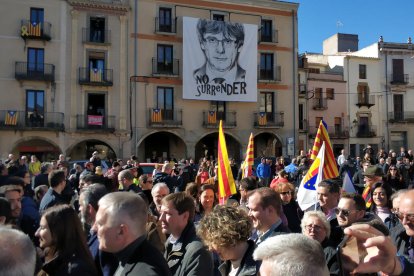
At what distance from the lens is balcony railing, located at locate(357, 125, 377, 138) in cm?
3653

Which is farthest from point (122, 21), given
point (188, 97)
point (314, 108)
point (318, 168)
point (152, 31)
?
point (318, 168)

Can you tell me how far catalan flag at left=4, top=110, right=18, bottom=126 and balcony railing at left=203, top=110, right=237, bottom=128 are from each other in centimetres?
1099

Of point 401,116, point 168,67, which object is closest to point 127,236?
point 168,67

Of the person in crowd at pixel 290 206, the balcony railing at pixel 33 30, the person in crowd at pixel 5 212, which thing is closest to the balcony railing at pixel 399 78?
the balcony railing at pixel 33 30

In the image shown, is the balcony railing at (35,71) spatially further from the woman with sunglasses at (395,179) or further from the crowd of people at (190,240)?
the crowd of people at (190,240)

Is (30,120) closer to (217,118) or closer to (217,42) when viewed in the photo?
(217,118)

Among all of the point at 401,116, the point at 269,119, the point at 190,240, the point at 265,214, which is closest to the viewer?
the point at 190,240

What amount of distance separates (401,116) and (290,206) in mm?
35086

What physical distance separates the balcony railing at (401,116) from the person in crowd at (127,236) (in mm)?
38032

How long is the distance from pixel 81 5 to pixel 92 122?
6.76 meters

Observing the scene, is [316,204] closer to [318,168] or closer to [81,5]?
[318,168]

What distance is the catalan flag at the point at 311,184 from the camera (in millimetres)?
7281

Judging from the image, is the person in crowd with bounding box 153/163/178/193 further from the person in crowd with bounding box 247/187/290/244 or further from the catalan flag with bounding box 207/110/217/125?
the catalan flag with bounding box 207/110/217/125

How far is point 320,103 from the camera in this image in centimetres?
3594
